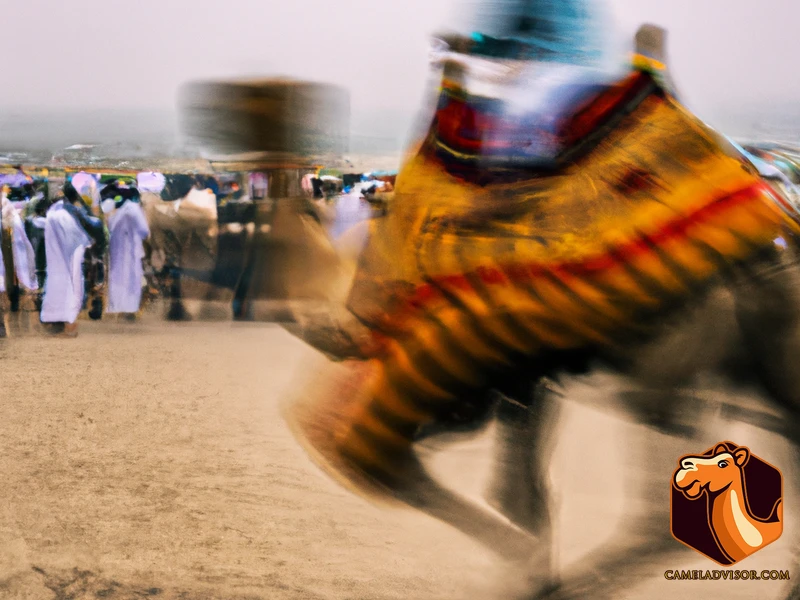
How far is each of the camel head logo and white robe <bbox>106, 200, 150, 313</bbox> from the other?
9.61 ft

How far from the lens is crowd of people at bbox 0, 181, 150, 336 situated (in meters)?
3.54

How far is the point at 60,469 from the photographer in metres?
2.19

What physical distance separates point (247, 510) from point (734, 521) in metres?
1.28

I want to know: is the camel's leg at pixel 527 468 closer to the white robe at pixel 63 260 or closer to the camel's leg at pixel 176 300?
the camel's leg at pixel 176 300

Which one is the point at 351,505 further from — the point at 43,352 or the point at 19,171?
the point at 43,352

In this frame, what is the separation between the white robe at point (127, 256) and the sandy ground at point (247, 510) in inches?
46.2

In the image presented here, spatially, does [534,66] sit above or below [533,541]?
above

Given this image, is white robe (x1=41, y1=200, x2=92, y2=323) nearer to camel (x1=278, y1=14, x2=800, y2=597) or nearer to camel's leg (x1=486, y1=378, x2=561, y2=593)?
camel (x1=278, y1=14, x2=800, y2=597)

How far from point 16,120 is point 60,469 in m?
1.05

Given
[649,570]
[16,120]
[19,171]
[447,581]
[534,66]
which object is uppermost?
[534,66]

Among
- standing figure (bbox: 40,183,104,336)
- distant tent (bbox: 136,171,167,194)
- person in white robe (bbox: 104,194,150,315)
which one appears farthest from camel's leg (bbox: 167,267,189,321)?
distant tent (bbox: 136,171,167,194)

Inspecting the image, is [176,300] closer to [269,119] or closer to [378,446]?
[269,119]

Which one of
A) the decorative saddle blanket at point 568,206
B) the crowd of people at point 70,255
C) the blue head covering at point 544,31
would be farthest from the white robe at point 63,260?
the blue head covering at point 544,31

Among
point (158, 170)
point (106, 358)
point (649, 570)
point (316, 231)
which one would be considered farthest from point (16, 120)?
point (649, 570)
